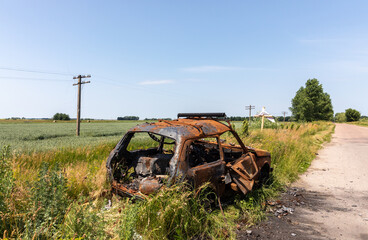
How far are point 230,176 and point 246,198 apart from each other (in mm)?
1092

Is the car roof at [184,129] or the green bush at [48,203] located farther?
the car roof at [184,129]

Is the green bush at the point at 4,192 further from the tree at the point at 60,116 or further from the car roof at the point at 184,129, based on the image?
the tree at the point at 60,116

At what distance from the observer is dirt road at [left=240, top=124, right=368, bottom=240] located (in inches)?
172

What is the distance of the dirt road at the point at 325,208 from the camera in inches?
172

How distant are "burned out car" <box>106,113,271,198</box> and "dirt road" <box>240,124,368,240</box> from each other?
98 cm

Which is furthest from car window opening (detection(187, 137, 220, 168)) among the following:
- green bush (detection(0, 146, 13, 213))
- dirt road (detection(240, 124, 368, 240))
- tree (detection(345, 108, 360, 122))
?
tree (detection(345, 108, 360, 122))

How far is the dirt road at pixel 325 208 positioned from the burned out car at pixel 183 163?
98 centimetres

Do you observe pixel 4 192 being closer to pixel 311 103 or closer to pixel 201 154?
pixel 201 154

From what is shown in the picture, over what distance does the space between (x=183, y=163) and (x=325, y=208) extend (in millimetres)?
3874

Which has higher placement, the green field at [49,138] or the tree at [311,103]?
the tree at [311,103]

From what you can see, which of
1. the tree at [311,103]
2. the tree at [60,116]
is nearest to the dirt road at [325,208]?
the tree at [311,103]

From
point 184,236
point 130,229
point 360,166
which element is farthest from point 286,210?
point 360,166

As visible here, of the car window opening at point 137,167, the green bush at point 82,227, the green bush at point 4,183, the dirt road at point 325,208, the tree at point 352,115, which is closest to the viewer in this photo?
the green bush at point 82,227

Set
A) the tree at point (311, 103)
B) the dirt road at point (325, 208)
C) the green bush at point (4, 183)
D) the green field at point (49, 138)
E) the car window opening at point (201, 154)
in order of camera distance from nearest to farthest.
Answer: the green bush at point (4, 183) → the dirt road at point (325, 208) → the car window opening at point (201, 154) → the green field at point (49, 138) → the tree at point (311, 103)
